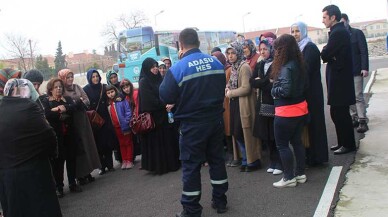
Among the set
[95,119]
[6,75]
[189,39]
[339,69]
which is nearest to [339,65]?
[339,69]

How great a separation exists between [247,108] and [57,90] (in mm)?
2602

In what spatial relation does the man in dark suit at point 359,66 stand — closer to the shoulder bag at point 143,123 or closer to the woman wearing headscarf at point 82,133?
the shoulder bag at point 143,123

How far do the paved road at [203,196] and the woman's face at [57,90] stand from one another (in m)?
1.45

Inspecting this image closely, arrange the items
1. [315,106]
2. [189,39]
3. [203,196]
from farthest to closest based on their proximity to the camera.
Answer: [315,106] → [203,196] → [189,39]

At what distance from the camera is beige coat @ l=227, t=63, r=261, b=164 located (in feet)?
16.7

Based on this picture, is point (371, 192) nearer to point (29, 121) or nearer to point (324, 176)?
point (324, 176)

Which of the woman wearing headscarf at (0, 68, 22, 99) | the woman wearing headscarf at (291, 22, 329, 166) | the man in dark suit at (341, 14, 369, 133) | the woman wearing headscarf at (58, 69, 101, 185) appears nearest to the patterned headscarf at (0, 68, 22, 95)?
the woman wearing headscarf at (0, 68, 22, 99)

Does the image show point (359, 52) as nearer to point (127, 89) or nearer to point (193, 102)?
point (127, 89)

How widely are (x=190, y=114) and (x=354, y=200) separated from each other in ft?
6.26

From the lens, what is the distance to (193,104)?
3.84 m

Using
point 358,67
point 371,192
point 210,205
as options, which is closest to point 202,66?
point 210,205

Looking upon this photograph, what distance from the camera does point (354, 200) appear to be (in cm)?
395

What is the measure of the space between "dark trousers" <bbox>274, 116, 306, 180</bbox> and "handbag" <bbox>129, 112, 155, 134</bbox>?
2109mm

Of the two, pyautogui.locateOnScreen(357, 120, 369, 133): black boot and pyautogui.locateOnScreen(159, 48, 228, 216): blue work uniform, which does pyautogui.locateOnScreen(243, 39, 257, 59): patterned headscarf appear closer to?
pyautogui.locateOnScreen(159, 48, 228, 216): blue work uniform
